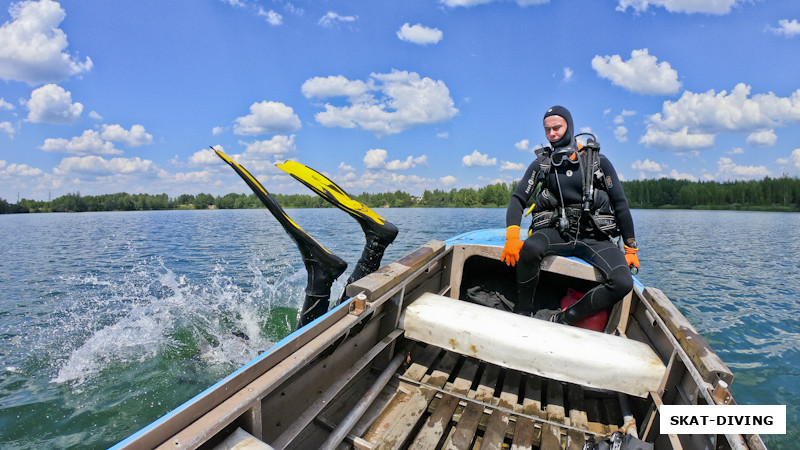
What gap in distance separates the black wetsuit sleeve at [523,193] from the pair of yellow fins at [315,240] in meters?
1.47

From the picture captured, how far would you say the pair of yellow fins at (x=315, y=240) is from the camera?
4059 mm

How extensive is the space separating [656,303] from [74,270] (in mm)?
15896

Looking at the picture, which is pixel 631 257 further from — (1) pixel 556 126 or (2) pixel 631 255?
(1) pixel 556 126

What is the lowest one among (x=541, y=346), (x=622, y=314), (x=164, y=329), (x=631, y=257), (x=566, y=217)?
(x=164, y=329)

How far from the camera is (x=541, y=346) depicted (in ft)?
8.57

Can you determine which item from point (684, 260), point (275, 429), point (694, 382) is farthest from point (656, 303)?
point (684, 260)

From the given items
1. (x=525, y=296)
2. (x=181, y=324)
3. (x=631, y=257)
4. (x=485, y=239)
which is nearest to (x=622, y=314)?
(x=631, y=257)

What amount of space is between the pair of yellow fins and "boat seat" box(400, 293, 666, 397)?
4.90ft

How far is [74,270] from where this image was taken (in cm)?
1226

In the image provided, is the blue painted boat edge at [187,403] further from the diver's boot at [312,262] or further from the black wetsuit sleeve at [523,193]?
the black wetsuit sleeve at [523,193]

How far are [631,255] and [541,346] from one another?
1693mm

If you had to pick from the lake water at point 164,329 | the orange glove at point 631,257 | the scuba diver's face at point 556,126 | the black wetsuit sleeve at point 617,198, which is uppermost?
the scuba diver's face at point 556,126

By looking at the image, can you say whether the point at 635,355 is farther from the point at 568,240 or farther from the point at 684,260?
the point at 684,260

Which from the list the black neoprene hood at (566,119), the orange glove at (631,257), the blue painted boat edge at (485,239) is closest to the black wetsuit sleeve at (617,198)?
the orange glove at (631,257)
